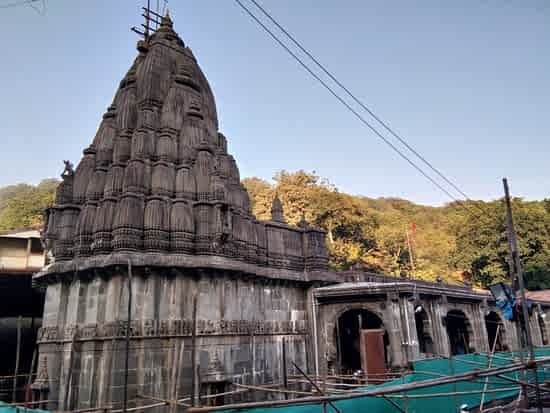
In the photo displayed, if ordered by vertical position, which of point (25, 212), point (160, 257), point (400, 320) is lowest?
point (400, 320)

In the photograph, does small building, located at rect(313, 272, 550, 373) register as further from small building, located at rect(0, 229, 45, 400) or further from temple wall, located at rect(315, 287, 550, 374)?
small building, located at rect(0, 229, 45, 400)

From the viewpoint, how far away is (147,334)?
13.6 m

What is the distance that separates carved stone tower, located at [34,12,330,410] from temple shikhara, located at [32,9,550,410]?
0.17 feet

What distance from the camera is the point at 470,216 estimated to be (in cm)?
4716

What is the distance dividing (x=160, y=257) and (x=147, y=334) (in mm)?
2697

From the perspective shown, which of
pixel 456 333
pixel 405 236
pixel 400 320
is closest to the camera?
pixel 400 320

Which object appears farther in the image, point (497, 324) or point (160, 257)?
point (497, 324)

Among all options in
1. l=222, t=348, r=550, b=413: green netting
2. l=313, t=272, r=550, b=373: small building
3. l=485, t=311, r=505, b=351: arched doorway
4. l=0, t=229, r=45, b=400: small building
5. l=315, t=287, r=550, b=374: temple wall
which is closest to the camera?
l=222, t=348, r=550, b=413: green netting

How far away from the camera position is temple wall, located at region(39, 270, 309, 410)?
13.2m

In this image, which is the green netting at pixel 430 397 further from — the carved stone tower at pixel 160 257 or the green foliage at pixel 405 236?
the green foliage at pixel 405 236

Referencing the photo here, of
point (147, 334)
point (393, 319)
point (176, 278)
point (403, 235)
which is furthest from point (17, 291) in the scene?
point (403, 235)

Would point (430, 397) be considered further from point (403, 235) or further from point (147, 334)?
point (403, 235)

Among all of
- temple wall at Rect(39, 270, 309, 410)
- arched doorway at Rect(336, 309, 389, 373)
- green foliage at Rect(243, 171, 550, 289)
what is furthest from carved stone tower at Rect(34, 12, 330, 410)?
green foliage at Rect(243, 171, 550, 289)

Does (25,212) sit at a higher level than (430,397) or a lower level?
higher
